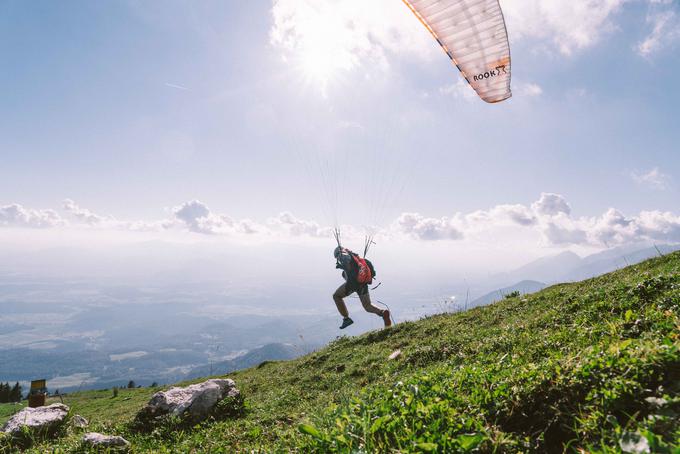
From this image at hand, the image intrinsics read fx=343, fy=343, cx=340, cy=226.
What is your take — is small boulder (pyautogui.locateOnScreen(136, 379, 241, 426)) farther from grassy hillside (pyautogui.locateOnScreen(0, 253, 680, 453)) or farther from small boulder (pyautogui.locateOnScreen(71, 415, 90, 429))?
small boulder (pyautogui.locateOnScreen(71, 415, 90, 429))

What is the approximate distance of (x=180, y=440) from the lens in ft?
24.3

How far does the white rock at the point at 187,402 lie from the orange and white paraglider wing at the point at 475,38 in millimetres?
12499

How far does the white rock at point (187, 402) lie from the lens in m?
8.44

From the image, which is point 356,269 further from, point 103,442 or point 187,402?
point 103,442

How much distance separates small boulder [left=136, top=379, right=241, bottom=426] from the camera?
27.5 ft

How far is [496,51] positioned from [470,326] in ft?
30.0

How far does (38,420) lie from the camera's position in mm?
8414

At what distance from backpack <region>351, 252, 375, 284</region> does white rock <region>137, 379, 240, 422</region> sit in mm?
8586

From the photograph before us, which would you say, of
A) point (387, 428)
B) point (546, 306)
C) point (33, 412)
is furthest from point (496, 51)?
point (33, 412)

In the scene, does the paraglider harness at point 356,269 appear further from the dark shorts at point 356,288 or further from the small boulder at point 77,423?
the small boulder at point 77,423

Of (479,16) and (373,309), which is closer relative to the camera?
(479,16)

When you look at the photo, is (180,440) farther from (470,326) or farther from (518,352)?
(470,326)

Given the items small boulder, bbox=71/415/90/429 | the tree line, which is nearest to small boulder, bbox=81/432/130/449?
small boulder, bbox=71/415/90/429

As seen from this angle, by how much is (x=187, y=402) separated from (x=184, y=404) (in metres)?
0.08
